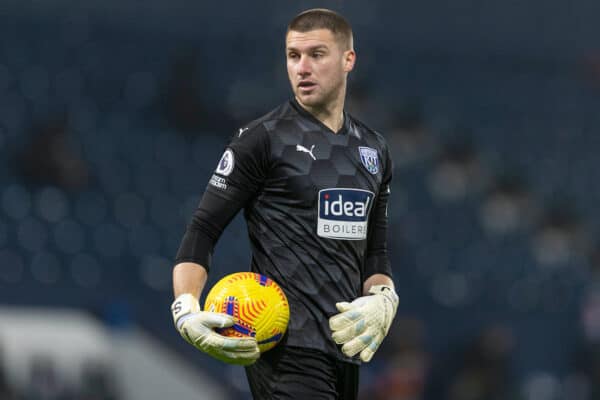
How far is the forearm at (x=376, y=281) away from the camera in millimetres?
4145

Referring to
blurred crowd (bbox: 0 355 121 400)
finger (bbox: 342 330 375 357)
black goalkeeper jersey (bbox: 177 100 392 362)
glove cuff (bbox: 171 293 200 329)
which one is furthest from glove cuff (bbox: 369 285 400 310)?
blurred crowd (bbox: 0 355 121 400)

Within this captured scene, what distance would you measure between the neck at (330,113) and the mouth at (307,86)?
0.08 meters

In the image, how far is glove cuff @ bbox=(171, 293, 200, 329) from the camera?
11.7 ft

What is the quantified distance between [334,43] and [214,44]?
32.2 ft

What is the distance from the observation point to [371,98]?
45.3ft

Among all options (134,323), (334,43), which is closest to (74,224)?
(134,323)

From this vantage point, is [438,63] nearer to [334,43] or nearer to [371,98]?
[371,98]

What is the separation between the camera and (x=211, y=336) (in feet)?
11.5

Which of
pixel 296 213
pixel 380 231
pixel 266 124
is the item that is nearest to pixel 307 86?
pixel 266 124

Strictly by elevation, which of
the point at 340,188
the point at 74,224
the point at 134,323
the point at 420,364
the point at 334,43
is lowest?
the point at 420,364

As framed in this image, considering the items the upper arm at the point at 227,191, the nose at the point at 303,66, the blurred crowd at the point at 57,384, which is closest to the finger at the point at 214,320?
the upper arm at the point at 227,191

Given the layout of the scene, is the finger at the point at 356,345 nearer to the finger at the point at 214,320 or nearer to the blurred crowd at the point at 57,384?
the finger at the point at 214,320

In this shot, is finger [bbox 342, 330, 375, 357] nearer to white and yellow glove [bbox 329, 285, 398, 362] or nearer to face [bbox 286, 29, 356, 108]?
white and yellow glove [bbox 329, 285, 398, 362]

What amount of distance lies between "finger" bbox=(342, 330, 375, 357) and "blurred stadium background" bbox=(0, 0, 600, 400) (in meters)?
5.21
